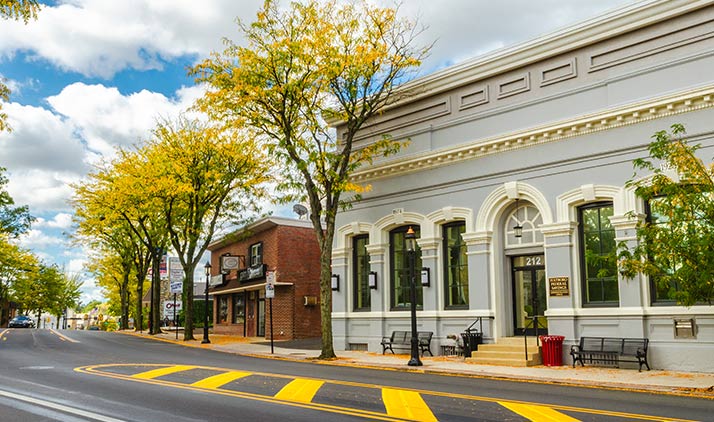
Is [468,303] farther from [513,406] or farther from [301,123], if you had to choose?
[513,406]

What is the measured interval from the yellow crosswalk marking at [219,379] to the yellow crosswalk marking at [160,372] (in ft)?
4.14

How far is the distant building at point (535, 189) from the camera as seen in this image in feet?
55.7

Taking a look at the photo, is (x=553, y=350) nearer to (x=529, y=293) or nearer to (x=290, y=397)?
(x=529, y=293)

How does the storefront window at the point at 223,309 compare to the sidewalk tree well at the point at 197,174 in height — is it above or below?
below

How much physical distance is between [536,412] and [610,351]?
8.21m

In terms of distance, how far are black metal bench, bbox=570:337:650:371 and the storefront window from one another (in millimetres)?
26528

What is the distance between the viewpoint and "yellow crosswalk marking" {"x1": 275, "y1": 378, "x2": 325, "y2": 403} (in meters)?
10.9

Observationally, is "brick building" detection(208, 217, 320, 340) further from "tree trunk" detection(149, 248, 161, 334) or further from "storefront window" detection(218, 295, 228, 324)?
"tree trunk" detection(149, 248, 161, 334)

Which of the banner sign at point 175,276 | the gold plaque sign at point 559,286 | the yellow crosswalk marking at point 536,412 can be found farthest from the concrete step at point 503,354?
the banner sign at point 175,276

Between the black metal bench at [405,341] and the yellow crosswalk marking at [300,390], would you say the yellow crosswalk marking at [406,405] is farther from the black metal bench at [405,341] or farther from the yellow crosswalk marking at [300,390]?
the black metal bench at [405,341]

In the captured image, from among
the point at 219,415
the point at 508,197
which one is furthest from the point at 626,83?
the point at 219,415

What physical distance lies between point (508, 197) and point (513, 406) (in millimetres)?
10665

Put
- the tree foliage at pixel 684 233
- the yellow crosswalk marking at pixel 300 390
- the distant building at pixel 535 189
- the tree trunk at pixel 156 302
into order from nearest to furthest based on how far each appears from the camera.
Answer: the yellow crosswalk marking at pixel 300 390, the tree foliage at pixel 684 233, the distant building at pixel 535 189, the tree trunk at pixel 156 302

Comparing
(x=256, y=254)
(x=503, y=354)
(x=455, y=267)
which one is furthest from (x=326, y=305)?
(x=256, y=254)
